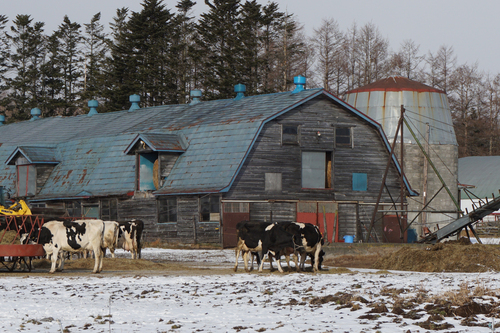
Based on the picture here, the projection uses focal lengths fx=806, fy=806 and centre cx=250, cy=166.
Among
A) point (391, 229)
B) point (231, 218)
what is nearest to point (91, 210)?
point (231, 218)

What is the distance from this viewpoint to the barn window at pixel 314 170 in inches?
1635

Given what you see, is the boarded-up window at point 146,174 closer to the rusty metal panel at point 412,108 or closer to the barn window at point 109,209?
the barn window at point 109,209

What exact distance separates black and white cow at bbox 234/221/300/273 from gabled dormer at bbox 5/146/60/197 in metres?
26.7

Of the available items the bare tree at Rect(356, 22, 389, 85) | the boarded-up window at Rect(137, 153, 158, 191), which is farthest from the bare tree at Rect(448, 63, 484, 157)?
the boarded-up window at Rect(137, 153, 158, 191)

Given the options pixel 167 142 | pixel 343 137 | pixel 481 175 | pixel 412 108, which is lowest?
pixel 167 142

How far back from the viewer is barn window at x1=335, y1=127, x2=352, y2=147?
42125mm

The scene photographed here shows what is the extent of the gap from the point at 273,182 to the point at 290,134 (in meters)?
2.65

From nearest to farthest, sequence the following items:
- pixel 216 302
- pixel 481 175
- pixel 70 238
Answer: pixel 216 302 < pixel 70 238 < pixel 481 175

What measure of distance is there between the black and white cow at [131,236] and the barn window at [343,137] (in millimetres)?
14435

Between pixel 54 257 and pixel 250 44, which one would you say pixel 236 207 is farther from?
pixel 250 44

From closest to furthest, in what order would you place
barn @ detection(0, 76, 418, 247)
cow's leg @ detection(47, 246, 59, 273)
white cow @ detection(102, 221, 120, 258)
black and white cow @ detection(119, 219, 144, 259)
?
cow's leg @ detection(47, 246, 59, 273), white cow @ detection(102, 221, 120, 258), black and white cow @ detection(119, 219, 144, 259), barn @ detection(0, 76, 418, 247)

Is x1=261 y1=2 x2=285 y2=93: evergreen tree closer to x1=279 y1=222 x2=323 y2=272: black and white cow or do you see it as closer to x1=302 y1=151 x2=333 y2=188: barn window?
x1=302 y1=151 x2=333 y2=188: barn window

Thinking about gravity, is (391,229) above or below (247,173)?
below

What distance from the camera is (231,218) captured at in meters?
39.5
